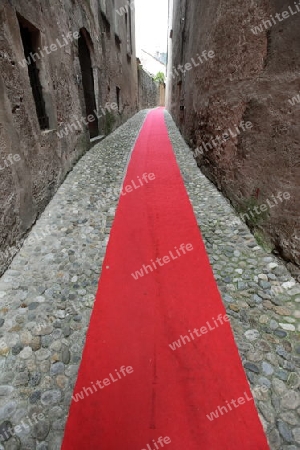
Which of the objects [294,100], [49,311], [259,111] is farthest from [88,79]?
[49,311]

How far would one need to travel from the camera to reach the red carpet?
5.63ft

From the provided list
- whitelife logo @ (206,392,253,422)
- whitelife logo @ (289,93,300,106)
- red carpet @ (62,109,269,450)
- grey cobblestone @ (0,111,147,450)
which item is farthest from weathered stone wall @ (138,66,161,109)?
whitelife logo @ (206,392,253,422)

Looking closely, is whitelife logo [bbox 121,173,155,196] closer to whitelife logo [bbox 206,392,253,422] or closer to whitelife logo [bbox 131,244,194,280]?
whitelife logo [bbox 131,244,194,280]

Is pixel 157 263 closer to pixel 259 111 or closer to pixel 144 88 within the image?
pixel 259 111

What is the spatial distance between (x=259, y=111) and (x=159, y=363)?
348cm

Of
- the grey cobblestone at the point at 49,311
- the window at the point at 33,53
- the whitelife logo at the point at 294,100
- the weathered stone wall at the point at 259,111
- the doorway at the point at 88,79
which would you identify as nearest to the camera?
the grey cobblestone at the point at 49,311

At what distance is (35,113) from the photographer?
13.2 feet

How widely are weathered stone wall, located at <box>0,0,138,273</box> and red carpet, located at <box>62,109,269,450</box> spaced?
1459 mm

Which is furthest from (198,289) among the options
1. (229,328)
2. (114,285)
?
(114,285)

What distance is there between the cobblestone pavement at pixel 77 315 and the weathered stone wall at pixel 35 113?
49 centimetres

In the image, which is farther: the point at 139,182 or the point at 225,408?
the point at 139,182

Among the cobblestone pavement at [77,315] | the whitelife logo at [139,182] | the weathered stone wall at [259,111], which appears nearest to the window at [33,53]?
the cobblestone pavement at [77,315]

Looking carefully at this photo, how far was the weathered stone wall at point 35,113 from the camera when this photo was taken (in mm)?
3160

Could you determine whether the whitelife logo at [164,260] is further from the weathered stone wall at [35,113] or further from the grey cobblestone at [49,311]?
the weathered stone wall at [35,113]
